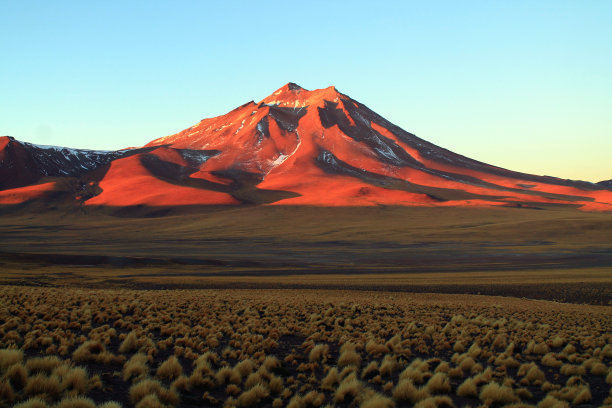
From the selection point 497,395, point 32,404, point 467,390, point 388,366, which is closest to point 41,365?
point 32,404

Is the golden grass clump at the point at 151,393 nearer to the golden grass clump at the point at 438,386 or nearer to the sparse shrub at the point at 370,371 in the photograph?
the sparse shrub at the point at 370,371

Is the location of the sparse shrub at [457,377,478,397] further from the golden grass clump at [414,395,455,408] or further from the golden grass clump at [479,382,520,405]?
the golden grass clump at [414,395,455,408]

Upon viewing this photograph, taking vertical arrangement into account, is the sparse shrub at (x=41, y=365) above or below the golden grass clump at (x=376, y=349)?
above

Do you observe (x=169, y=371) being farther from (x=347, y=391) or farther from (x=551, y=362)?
(x=551, y=362)

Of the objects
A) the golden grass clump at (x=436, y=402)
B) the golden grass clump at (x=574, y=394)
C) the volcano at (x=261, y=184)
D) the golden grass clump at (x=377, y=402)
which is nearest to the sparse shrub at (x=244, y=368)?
the golden grass clump at (x=377, y=402)

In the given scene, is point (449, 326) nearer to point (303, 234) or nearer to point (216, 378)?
point (216, 378)

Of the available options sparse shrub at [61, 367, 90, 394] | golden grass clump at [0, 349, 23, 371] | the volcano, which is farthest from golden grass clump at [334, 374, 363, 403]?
the volcano

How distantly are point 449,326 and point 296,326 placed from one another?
4.99 metres

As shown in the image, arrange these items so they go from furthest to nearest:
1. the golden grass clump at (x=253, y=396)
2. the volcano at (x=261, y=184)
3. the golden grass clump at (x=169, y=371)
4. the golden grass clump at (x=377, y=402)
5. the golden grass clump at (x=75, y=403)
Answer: the volcano at (x=261, y=184) → the golden grass clump at (x=169, y=371) → the golden grass clump at (x=253, y=396) → the golden grass clump at (x=377, y=402) → the golden grass clump at (x=75, y=403)

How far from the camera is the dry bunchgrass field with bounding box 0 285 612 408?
7906 millimetres

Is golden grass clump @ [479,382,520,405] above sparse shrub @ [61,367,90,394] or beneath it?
beneath

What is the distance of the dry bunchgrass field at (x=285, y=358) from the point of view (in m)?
7.91

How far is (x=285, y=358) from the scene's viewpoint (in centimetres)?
1101

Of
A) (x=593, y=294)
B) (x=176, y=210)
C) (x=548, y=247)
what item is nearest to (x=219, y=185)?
(x=176, y=210)
